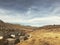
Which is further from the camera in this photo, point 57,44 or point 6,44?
point 6,44

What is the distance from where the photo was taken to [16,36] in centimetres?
2362

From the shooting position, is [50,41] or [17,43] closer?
[50,41]

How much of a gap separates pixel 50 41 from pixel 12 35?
6.16 m

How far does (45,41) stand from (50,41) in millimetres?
658

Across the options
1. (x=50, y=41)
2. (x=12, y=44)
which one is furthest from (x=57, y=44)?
(x=12, y=44)

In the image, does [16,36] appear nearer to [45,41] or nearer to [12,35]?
[12,35]

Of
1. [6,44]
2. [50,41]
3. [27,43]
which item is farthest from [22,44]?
[50,41]

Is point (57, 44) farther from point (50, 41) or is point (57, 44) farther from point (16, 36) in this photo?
point (16, 36)

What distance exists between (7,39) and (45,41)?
5.26 m

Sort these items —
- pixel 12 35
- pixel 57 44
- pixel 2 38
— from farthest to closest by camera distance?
1. pixel 12 35
2. pixel 2 38
3. pixel 57 44

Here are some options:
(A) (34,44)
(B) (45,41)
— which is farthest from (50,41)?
(A) (34,44)

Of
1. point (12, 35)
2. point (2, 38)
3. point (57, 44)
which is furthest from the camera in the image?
point (12, 35)

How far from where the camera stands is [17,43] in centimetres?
2180

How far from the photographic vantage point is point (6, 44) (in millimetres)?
20750
